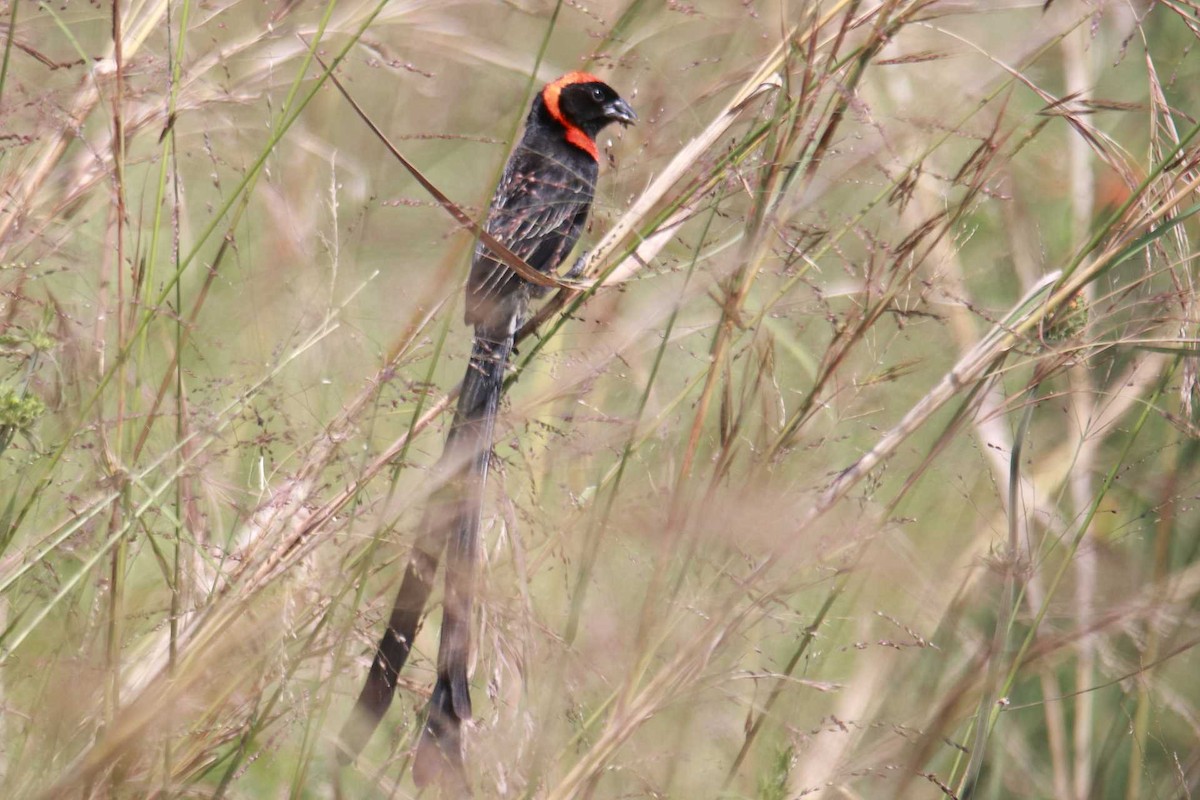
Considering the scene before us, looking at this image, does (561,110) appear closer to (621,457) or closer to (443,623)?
(621,457)

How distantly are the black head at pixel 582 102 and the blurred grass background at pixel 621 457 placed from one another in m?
1.12

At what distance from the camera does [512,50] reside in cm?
239

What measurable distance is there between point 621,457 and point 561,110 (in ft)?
7.58

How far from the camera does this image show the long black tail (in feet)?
4.66

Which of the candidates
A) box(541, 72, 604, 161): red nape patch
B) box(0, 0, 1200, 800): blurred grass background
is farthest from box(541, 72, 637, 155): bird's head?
box(0, 0, 1200, 800): blurred grass background

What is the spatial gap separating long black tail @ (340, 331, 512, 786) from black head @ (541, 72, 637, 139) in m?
2.12

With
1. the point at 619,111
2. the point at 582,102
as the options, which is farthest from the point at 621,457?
the point at 582,102

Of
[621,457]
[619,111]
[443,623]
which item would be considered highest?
[619,111]

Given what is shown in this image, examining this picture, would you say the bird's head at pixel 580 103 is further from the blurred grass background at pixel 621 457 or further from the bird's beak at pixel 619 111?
the blurred grass background at pixel 621 457

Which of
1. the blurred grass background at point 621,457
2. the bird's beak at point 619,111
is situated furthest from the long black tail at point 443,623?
the bird's beak at point 619,111

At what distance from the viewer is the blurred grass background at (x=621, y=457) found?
1.41 metres

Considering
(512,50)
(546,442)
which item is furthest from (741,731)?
(512,50)

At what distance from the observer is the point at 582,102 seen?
3.51 meters

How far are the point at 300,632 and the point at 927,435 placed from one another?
1.70 m
